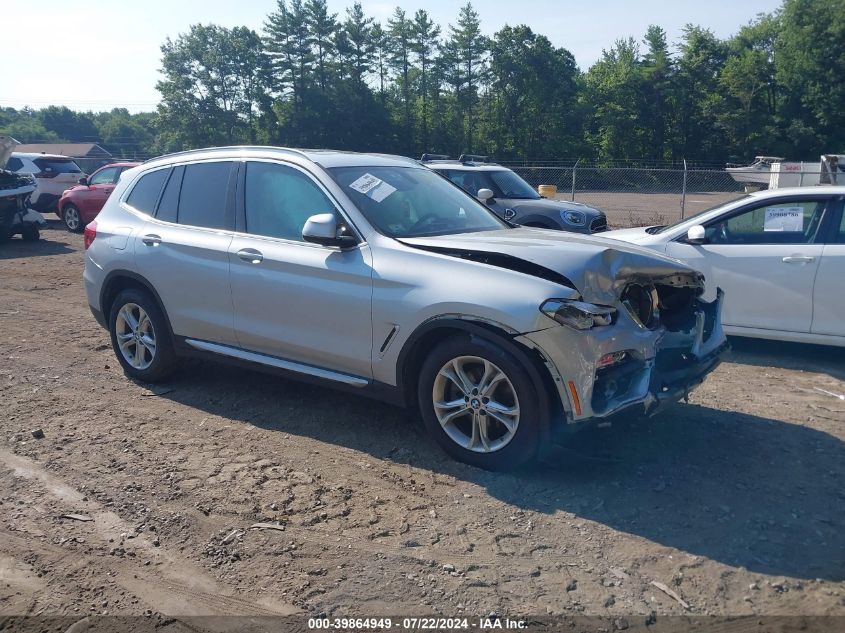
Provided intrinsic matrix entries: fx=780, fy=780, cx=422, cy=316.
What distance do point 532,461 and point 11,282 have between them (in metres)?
9.88

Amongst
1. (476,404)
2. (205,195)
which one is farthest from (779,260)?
(205,195)

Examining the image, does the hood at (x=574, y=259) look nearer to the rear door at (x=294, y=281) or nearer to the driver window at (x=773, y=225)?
the rear door at (x=294, y=281)

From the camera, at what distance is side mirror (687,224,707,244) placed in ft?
24.1

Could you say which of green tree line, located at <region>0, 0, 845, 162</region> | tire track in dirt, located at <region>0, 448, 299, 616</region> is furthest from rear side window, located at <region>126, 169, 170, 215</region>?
green tree line, located at <region>0, 0, 845, 162</region>

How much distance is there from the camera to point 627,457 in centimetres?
478

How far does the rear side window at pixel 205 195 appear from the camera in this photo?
19.3ft

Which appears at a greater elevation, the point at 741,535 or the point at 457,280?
the point at 457,280

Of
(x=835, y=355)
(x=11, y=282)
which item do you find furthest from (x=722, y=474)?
(x=11, y=282)

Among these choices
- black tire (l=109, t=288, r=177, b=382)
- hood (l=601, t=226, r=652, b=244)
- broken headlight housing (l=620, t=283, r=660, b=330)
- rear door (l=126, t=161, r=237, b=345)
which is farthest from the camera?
hood (l=601, t=226, r=652, b=244)

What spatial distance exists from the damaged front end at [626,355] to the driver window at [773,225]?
8.75ft

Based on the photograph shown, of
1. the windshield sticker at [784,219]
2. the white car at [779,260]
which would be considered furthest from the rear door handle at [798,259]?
the windshield sticker at [784,219]

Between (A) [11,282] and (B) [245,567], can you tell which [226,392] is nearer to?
(B) [245,567]

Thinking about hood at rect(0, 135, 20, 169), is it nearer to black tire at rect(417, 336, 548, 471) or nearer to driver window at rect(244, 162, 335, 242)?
driver window at rect(244, 162, 335, 242)

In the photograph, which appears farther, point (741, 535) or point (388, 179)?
point (388, 179)
